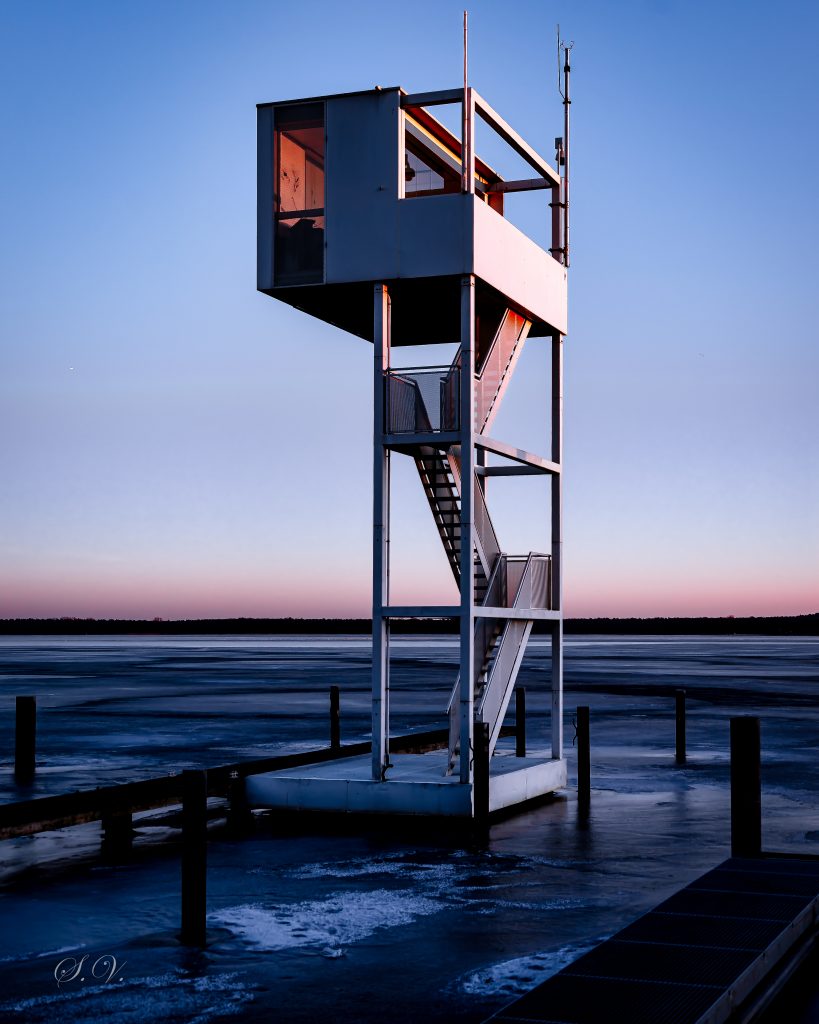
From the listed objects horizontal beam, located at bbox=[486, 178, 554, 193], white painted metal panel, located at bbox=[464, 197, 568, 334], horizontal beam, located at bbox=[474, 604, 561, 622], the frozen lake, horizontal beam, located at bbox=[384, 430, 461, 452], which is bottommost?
the frozen lake

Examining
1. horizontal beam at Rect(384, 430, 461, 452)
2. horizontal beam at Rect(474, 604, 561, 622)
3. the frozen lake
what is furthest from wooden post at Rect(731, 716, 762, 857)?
horizontal beam at Rect(384, 430, 461, 452)

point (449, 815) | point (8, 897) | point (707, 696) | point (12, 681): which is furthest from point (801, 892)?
point (12, 681)

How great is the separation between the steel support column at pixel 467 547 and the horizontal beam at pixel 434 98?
3384mm

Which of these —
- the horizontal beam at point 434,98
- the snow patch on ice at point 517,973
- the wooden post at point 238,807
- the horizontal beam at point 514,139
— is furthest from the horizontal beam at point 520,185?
the snow patch on ice at point 517,973

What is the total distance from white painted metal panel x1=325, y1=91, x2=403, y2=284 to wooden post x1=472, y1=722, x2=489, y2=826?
23.1ft

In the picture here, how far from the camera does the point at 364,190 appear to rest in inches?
788

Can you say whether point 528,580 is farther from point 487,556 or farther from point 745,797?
point 745,797

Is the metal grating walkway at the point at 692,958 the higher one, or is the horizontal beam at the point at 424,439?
→ the horizontal beam at the point at 424,439

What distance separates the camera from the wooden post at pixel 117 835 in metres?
16.7

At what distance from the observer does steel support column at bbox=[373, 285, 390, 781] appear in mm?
19719

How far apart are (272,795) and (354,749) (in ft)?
14.2

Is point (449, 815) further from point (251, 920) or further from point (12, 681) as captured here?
point (12, 681)

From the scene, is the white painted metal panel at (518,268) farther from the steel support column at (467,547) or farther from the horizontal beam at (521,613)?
the horizontal beam at (521,613)

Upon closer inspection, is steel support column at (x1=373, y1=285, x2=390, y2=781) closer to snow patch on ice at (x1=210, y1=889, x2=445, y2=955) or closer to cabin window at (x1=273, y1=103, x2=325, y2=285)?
cabin window at (x1=273, y1=103, x2=325, y2=285)
